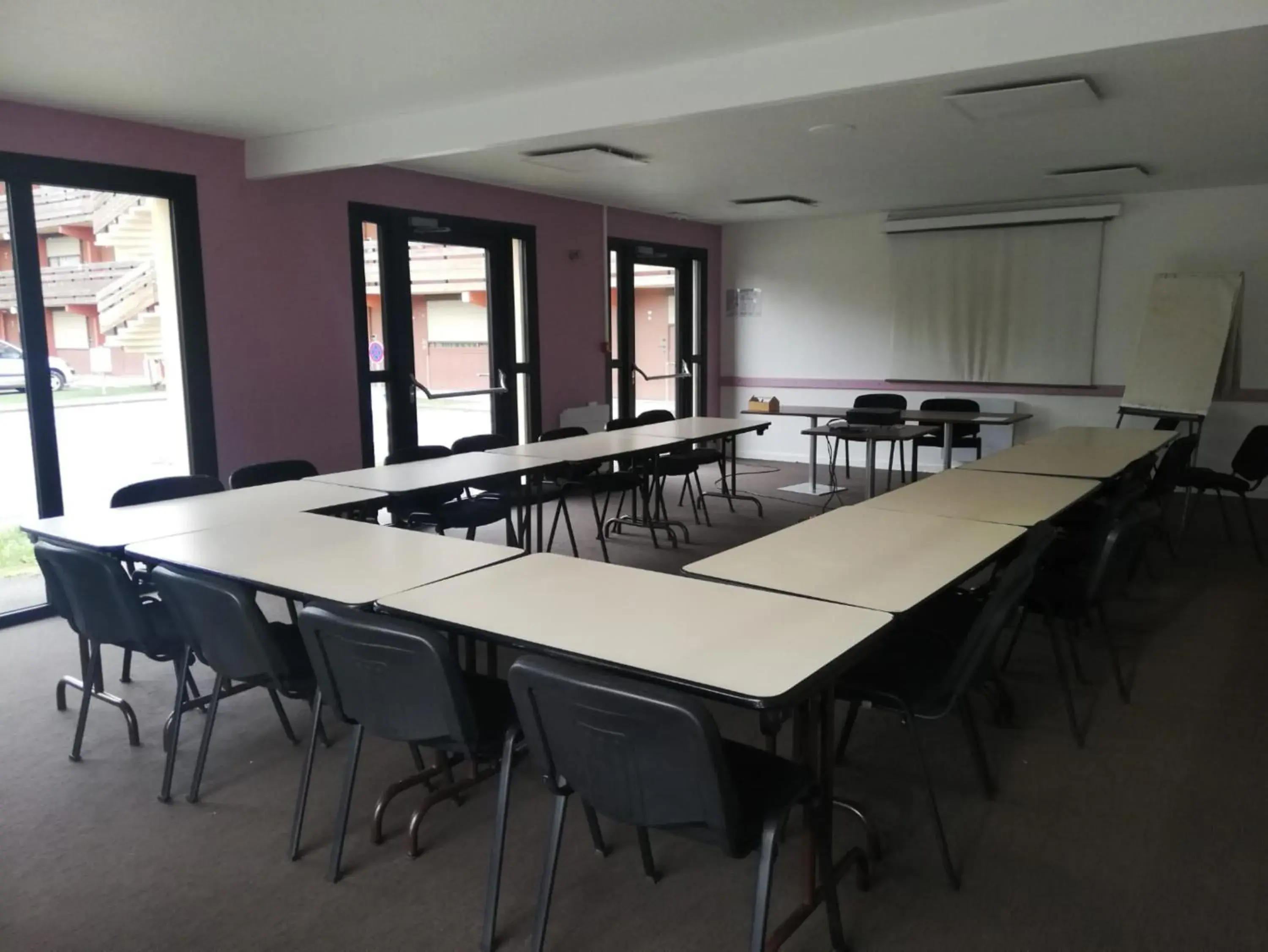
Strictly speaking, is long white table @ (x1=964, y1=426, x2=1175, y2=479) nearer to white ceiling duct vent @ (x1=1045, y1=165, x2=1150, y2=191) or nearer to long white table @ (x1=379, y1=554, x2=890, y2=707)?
white ceiling duct vent @ (x1=1045, y1=165, x2=1150, y2=191)

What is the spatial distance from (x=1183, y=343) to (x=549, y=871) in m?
7.18

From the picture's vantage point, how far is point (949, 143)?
5.55 m

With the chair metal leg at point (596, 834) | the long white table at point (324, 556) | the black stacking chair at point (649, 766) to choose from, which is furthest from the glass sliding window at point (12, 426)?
the black stacking chair at point (649, 766)

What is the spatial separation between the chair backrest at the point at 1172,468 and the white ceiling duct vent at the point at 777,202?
12.1ft

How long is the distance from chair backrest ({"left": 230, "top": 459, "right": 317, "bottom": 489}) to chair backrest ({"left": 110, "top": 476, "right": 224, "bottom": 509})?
0.38ft

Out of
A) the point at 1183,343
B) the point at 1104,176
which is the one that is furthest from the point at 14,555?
the point at 1183,343

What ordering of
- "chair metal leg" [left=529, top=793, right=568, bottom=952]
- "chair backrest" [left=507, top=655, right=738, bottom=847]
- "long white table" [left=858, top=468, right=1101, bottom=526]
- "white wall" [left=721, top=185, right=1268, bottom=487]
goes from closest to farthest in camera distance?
1. "chair backrest" [left=507, top=655, right=738, bottom=847]
2. "chair metal leg" [left=529, top=793, right=568, bottom=952]
3. "long white table" [left=858, top=468, right=1101, bottom=526]
4. "white wall" [left=721, top=185, right=1268, bottom=487]

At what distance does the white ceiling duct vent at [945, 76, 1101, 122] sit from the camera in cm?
407

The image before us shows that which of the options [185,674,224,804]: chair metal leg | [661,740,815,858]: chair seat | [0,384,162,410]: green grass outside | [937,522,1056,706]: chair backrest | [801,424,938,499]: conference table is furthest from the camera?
[801,424,938,499]: conference table

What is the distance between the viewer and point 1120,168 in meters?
6.44

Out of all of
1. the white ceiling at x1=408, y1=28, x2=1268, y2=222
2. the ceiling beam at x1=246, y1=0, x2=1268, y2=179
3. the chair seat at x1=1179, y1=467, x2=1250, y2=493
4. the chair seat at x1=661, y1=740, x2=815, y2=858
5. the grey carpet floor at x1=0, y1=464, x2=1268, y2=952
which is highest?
the white ceiling at x1=408, y1=28, x2=1268, y2=222

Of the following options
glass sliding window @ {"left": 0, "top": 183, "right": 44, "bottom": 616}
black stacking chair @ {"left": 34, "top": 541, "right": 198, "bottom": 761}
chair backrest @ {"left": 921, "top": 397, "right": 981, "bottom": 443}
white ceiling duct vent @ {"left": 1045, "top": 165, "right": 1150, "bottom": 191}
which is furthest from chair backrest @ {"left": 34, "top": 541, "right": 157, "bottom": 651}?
white ceiling duct vent @ {"left": 1045, "top": 165, "right": 1150, "bottom": 191}

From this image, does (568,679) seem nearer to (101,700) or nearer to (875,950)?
(875,950)

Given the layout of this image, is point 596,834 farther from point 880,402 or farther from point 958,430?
point 958,430
